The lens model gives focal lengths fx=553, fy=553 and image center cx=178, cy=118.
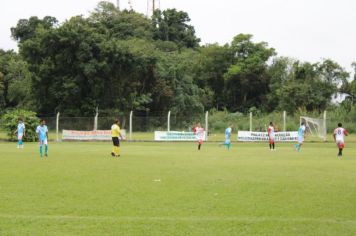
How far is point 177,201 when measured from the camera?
10.9m

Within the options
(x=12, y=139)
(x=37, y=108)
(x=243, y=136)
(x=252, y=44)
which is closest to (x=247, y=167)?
(x=243, y=136)

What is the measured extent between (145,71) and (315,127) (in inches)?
943

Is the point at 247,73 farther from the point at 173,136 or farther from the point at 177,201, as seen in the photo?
the point at 177,201

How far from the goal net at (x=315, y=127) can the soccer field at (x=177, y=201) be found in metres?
26.1

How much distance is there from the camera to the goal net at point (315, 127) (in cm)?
4316

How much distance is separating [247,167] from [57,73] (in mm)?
42606

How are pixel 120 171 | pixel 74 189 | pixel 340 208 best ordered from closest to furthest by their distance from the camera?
pixel 340 208 → pixel 74 189 → pixel 120 171

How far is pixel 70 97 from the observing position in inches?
2251

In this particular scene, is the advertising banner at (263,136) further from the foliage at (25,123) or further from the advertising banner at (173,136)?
the foliage at (25,123)

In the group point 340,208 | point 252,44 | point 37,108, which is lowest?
point 340,208

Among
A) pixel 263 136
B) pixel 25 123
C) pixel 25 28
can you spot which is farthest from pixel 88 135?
pixel 25 28

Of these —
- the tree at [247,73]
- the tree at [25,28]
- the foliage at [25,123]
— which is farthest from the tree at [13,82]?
the tree at [247,73]

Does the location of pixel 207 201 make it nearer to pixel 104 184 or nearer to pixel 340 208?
pixel 340 208

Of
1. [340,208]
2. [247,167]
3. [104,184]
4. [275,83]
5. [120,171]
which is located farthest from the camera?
[275,83]
